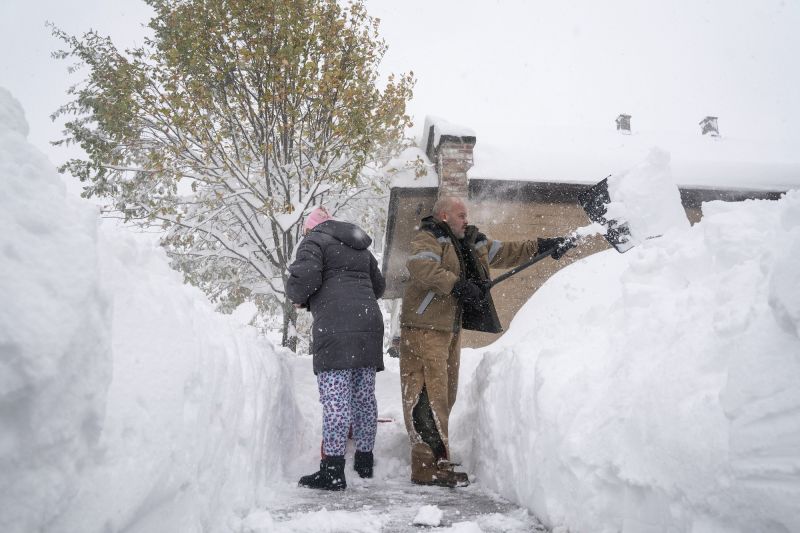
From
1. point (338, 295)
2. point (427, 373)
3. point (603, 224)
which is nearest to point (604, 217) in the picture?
point (603, 224)

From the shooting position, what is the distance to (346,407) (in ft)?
10.1

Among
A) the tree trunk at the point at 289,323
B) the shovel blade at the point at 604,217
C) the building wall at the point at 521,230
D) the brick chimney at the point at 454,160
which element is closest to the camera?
the shovel blade at the point at 604,217

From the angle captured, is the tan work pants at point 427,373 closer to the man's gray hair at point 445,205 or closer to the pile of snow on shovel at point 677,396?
the pile of snow on shovel at point 677,396

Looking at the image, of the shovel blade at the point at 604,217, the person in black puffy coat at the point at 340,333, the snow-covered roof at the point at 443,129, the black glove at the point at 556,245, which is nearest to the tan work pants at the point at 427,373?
the person in black puffy coat at the point at 340,333

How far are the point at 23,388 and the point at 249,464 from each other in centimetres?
158

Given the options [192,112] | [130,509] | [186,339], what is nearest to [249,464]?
[186,339]

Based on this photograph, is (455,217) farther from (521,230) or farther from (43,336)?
(521,230)

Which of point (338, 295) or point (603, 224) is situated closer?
point (338, 295)

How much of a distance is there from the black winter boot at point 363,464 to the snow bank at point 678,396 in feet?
2.84

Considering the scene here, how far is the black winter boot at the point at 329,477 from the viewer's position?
9.46 ft

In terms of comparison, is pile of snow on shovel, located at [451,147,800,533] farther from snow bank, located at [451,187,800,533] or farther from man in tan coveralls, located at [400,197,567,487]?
man in tan coveralls, located at [400,197,567,487]

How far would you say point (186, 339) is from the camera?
5.88 ft

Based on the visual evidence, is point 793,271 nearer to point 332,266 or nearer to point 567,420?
point 567,420

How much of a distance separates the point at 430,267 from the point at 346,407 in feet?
3.51
